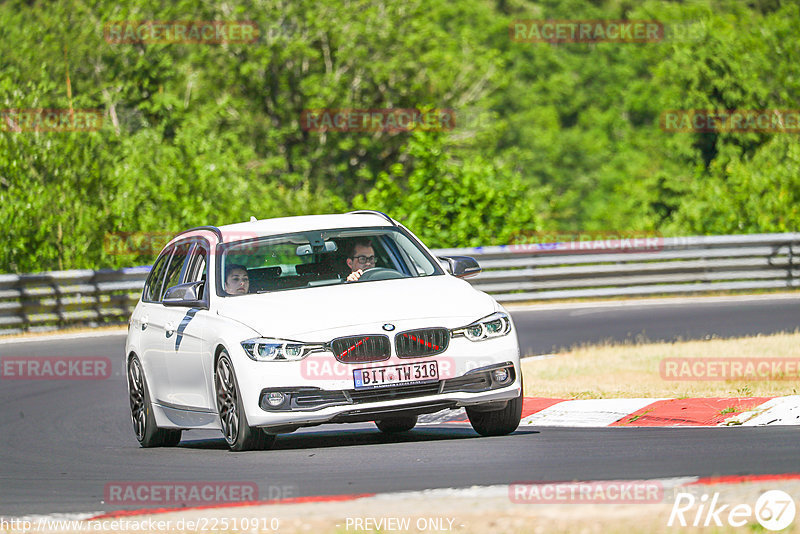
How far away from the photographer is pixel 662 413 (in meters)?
10.3

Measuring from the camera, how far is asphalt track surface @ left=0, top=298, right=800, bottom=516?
7.48 meters

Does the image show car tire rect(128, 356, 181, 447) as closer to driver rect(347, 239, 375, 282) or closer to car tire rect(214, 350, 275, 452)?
car tire rect(214, 350, 275, 452)

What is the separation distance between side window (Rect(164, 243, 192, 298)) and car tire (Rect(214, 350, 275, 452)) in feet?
6.39

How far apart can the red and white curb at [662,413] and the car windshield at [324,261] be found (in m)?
1.56

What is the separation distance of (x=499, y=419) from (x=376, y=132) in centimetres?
3780

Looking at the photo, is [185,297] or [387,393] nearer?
[387,393]

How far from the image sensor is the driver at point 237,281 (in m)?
9.77

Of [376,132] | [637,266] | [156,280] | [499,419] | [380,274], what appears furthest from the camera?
[376,132]

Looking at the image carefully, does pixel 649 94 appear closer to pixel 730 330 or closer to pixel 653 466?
pixel 730 330

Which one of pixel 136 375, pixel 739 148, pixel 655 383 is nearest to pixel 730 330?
pixel 655 383

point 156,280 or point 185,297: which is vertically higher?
point 185,297

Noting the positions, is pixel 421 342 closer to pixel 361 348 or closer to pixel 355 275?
pixel 361 348

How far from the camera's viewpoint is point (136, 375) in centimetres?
1112

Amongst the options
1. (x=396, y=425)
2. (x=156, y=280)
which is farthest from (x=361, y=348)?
(x=156, y=280)
